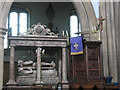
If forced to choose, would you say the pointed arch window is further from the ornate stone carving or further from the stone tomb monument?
the ornate stone carving

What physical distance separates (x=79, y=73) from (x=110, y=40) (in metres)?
2.49

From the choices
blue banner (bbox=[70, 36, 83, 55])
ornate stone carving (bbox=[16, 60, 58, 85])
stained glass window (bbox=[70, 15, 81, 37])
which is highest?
stained glass window (bbox=[70, 15, 81, 37])

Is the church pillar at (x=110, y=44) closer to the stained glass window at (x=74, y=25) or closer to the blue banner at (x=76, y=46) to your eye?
the blue banner at (x=76, y=46)

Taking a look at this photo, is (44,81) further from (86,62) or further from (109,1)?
(109,1)

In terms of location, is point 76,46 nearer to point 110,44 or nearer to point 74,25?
point 110,44

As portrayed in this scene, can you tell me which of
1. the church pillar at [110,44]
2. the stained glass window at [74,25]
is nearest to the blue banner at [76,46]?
the church pillar at [110,44]

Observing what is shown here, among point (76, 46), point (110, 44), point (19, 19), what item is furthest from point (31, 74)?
point (19, 19)

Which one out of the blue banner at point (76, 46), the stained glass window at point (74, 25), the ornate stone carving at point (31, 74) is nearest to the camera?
the blue banner at point (76, 46)

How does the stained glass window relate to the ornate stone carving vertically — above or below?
above

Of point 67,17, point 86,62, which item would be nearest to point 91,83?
point 86,62

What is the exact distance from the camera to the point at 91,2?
12086 millimetres

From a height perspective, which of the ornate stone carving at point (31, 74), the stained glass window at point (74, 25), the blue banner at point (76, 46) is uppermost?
the stained glass window at point (74, 25)

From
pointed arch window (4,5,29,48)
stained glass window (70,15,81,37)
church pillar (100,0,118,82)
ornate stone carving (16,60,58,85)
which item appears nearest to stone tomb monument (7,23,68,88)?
ornate stone carving (16,60,58,85)

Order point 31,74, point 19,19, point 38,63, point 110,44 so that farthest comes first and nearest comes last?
point 19,19
point 110,44
point 31,74
point 38,63
